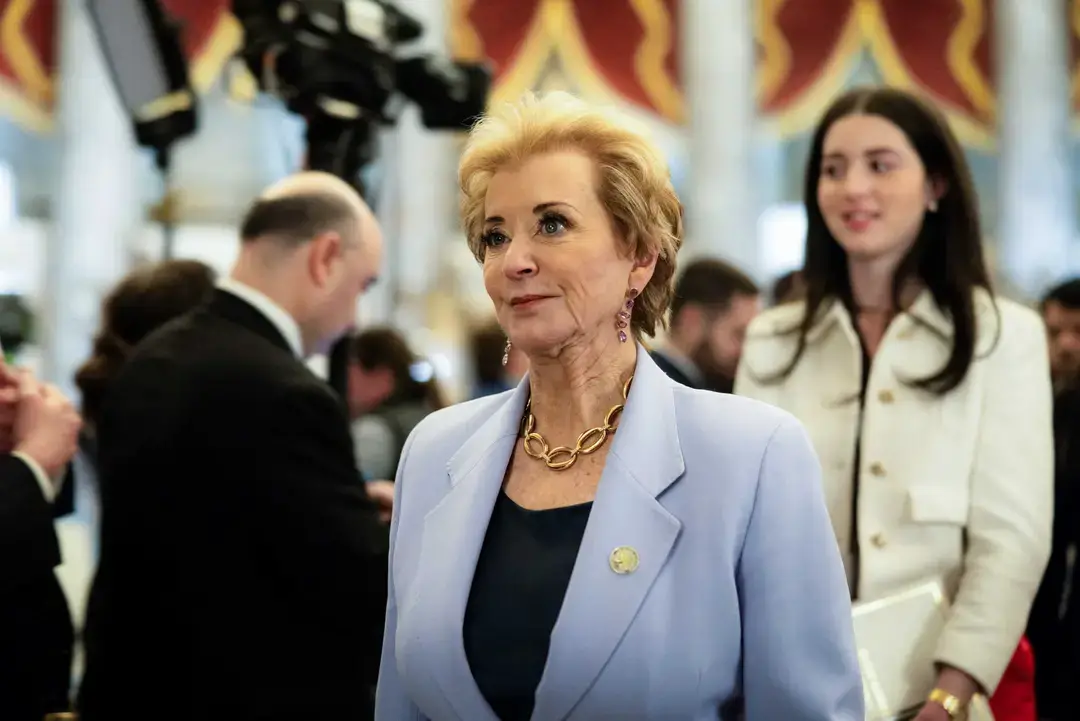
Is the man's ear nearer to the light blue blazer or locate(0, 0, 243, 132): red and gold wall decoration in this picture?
the light blue blazer

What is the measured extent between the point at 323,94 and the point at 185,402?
98 cm

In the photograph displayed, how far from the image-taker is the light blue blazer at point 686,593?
4.36 feet

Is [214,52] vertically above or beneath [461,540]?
above

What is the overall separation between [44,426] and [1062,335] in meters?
2.57

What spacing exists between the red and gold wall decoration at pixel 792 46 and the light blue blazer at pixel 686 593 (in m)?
8.69

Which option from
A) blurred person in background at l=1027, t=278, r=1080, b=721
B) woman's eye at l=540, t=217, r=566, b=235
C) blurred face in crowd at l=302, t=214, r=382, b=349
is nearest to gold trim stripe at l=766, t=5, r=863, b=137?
blurred person in background at l=1027, t=278, r=1080, b=721

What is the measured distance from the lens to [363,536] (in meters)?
2.25

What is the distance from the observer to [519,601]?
4.62 feet

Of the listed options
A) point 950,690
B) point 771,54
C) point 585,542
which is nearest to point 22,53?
point 771,54

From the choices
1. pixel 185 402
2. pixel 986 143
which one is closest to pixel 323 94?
pixel 185 402

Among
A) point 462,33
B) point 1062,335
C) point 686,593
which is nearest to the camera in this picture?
point 686,593

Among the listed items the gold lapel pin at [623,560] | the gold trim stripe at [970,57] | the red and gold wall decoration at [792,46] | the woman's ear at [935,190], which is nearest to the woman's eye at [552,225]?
the gold lapel pin at [623,560]

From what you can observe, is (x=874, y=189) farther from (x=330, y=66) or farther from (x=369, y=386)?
(x=369, y=386)

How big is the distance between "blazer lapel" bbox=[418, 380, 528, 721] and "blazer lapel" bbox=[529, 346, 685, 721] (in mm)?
94
